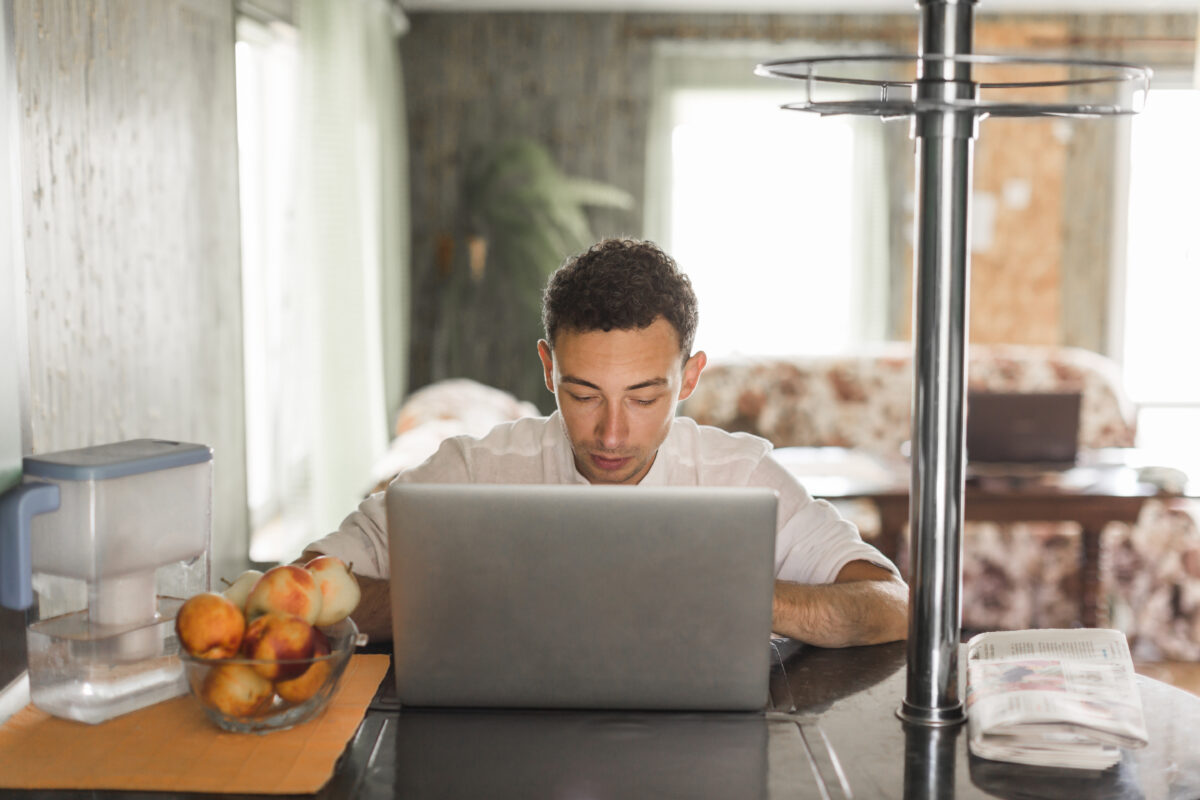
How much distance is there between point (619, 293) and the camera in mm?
1473

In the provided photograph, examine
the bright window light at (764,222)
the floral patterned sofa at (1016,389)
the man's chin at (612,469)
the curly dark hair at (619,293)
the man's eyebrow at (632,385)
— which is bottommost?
the floral patterned sofa at (1016,389)

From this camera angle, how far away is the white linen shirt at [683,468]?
1520mm

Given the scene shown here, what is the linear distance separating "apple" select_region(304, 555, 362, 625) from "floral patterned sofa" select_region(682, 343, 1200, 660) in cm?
245

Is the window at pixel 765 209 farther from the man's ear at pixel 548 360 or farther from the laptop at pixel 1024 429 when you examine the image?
the man's ear at pixel 548 360

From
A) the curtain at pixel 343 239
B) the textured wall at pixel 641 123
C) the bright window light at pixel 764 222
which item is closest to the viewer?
the curtain at pixel 343 239

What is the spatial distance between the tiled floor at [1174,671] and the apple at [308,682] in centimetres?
281

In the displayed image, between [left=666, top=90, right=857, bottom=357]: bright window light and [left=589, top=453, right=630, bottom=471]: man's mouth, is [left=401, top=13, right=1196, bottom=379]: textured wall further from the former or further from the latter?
[left=589, top=453, right=630, bottom=471]: man's mouth

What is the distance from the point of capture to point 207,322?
93.5 inches

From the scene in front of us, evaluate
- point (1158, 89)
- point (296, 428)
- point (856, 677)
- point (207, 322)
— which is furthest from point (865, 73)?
point (856, 677)

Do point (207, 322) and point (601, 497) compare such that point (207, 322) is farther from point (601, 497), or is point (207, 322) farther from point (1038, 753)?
point (1038, 753)

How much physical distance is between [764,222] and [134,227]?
385 centimetres

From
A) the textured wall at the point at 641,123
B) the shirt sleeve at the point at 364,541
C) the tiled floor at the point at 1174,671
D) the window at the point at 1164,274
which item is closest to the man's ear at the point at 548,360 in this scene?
the shirt sleeve at the point at 364,541

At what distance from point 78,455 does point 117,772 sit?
0.98 ft

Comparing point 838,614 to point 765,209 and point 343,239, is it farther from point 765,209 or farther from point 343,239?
point 765,209
